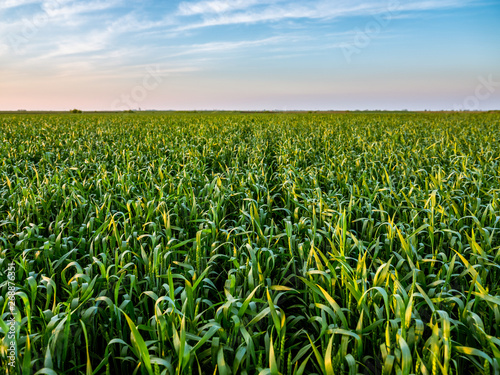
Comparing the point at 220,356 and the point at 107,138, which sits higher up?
the point at 107,138

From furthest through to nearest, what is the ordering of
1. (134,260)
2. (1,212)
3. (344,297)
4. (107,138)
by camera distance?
(107,138) → (1,212) → (134,260) → (344,297)

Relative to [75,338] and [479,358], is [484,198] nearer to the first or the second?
[479,358]

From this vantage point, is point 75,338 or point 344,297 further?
point 344,297

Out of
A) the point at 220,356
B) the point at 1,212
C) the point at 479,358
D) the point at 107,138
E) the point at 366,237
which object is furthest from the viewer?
the point at 107,138

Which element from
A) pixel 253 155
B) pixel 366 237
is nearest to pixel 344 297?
pixel 366 237

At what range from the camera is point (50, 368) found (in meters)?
1.92

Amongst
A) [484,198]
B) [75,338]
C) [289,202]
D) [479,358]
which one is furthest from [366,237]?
[75,338]

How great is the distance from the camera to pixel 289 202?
5.03 meters

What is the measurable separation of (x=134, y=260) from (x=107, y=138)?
11039 mm

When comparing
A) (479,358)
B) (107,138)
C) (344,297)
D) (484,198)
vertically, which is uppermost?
(107,138)

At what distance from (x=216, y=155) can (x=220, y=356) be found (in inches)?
287

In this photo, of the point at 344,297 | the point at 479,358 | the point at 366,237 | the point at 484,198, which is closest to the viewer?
the point at 479,358

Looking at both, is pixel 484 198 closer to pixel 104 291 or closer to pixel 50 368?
pixel 104 291

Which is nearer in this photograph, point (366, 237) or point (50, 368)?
point (50, 368)
